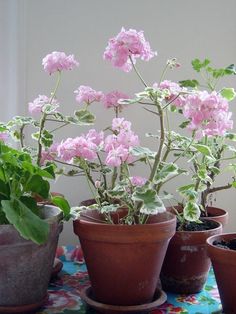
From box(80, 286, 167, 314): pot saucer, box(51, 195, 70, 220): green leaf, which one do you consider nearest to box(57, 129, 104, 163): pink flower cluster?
box(51, 195, 70, 220): green leaf

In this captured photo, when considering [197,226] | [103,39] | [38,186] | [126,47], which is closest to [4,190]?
[38,186]

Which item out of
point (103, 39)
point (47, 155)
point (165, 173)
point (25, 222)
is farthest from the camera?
point (103, 39)

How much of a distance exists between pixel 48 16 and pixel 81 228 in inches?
33.2

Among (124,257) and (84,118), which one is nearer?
(124,257)

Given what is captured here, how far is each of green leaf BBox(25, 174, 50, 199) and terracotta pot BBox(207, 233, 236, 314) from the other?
1.26 feet

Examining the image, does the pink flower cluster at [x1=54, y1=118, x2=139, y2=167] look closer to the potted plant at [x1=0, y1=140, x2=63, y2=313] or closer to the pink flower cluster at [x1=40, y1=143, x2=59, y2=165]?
the potted plant at [x1=0, y1=140, x2=63, y2=313]

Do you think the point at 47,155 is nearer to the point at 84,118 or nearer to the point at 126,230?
the point at 84,118

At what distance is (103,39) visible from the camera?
1520mm

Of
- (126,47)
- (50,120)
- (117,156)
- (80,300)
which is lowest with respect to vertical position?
(80,300)

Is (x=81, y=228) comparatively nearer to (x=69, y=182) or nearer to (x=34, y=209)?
(x=34, y=209)

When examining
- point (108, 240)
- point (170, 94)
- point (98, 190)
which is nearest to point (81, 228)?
point (108, 240)

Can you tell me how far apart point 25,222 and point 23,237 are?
0.13 feet

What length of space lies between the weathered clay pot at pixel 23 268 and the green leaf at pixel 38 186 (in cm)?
6

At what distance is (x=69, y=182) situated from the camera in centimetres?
154
